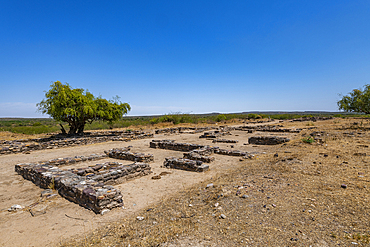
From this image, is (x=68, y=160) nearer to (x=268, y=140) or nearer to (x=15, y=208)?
(x=15, y=208)

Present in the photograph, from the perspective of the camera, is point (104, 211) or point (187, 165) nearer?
point (104, 211)

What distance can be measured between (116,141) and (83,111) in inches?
188

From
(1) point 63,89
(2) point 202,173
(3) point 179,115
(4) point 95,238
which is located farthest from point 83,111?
(3) point 179,115

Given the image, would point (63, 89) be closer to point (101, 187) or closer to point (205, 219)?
point (101, 187)

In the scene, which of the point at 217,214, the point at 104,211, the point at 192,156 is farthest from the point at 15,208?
the point at 192,156

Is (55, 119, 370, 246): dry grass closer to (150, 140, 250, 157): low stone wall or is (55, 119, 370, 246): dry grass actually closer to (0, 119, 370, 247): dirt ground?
(0, 119, 370, 247): dirt ground

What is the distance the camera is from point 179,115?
46188mm

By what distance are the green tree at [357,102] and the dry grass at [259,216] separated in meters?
22.9

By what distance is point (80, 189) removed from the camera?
5.42 meters

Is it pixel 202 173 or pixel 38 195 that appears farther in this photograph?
pixel 202 173

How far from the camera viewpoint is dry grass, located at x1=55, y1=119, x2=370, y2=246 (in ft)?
11.2

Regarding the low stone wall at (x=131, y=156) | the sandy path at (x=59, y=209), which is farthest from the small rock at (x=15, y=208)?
the low stone wall at (x=131, y=156)

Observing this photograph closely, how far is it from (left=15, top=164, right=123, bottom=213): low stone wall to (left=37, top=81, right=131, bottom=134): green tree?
12.8 metres

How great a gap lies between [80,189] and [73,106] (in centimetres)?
1695
